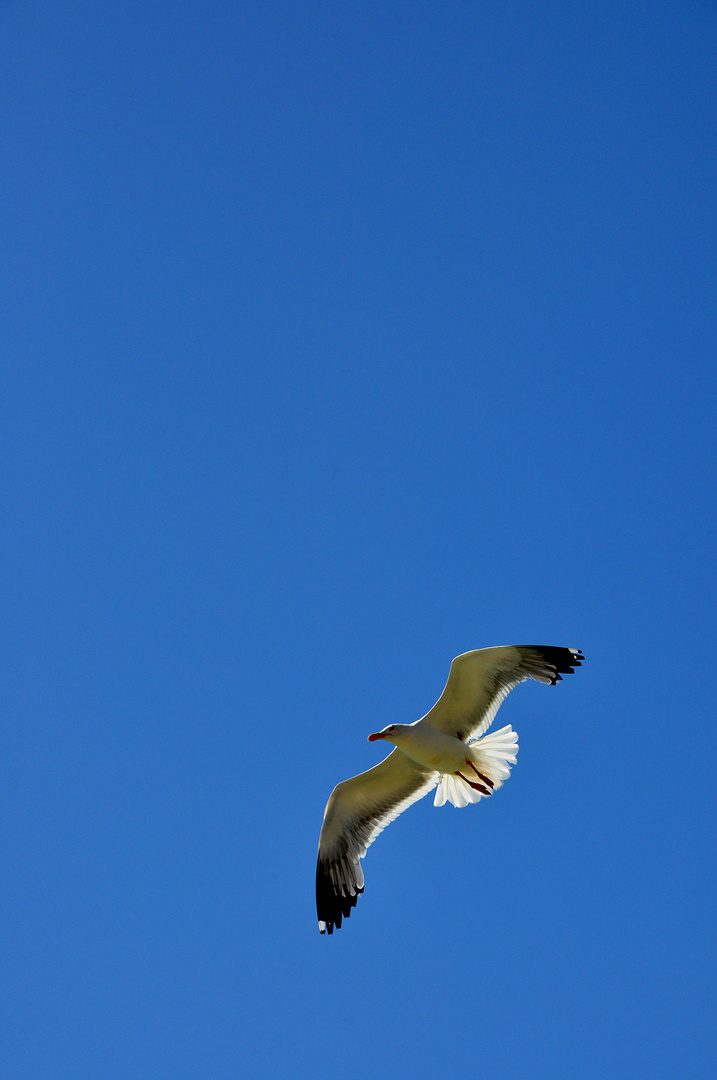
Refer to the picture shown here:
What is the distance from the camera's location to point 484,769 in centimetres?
713

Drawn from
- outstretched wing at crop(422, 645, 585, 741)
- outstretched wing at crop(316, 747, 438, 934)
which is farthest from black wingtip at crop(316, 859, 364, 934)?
outstretched wing at crop(422, 645, 585, 741)

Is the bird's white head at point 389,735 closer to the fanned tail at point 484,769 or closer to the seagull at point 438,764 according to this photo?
the seagull at point 438,764

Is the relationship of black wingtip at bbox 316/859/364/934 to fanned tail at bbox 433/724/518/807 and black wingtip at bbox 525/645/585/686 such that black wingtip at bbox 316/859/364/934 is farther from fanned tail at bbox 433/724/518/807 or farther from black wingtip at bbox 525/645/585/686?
black wingtip at bbox 525/645/585/686

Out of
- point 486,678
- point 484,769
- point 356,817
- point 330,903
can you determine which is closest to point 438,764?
point 484,769

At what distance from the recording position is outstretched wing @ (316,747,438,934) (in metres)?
7.34

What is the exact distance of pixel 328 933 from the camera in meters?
7.22

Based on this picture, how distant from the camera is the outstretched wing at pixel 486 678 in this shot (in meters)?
6.99

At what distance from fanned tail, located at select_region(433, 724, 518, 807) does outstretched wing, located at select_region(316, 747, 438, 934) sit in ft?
1.10

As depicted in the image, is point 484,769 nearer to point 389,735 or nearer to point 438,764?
point 438,764

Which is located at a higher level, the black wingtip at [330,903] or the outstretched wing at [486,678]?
the outstretched wing at [486,678]

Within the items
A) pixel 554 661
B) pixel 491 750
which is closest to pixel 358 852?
pixel 491 750

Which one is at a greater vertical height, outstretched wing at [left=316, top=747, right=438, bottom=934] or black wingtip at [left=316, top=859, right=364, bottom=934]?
outstretched wing at [left=316, top=747, right=438, bottom=934]

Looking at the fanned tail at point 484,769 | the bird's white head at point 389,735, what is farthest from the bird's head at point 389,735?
the fanned tail at point 484,769

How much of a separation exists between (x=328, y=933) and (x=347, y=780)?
1.29m
